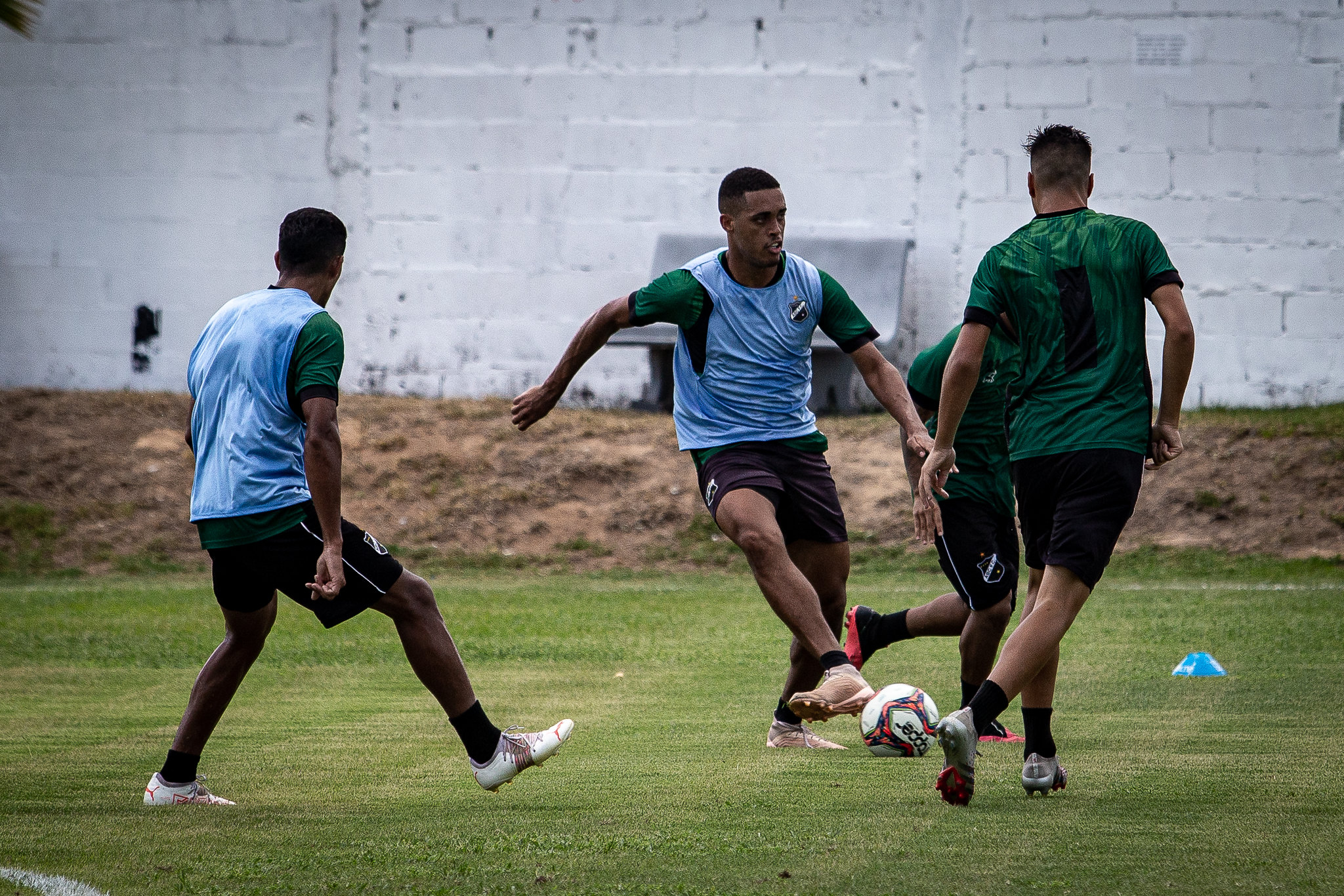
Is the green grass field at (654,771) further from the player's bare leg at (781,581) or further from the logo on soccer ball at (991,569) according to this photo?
the logo on soccer ball at (991,569)

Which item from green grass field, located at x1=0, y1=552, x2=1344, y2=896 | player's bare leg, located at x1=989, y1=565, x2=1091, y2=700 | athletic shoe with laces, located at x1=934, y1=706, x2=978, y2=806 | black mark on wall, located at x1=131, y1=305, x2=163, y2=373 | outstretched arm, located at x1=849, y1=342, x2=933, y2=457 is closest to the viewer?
green grass field, located at x1=0, y1=552, x2=1344, y2=896

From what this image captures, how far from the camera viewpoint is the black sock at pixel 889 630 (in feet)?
23.3

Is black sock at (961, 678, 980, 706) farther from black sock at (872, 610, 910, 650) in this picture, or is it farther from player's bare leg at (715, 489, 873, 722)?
player's bare leg at (715, 489, 873, 722)

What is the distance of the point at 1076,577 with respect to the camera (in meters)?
4.89

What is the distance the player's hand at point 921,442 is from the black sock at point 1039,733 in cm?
107

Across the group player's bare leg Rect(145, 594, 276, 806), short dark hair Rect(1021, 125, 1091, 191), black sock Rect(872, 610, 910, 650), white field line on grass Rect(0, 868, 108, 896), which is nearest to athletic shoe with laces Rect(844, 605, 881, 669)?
black sock Rect(872, 610, 910, 650)

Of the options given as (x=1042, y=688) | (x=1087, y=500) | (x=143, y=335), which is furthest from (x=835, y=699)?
(x=143, y=335)

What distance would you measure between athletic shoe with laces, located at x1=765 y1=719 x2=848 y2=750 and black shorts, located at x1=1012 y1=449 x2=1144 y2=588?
1.66 meters

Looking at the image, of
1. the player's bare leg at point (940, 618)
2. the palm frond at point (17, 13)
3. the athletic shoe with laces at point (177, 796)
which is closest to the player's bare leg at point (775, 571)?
the player's bare leg at point (940, 618)

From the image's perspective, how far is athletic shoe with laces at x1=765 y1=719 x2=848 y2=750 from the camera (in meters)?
6.27

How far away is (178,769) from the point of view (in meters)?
5.16

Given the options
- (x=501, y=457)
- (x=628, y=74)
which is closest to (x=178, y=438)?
(x=501, y=457)

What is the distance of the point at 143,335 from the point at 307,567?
13.2 metres

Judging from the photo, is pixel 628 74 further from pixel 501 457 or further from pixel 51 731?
pixel 51 731
